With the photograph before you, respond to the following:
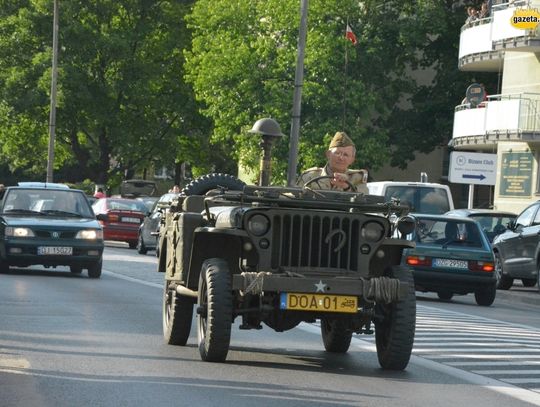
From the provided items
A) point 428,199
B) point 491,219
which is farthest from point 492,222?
point 428,199

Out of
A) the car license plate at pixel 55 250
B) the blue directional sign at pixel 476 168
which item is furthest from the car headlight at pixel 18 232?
the blue directional sign at pixel 476 168


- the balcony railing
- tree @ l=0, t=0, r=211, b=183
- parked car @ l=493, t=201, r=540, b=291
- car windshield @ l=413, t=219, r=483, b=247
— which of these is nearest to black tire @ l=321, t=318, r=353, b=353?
car windshield @ l=413, t=219, r=483, b=247

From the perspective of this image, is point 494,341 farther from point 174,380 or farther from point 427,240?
point 427,240

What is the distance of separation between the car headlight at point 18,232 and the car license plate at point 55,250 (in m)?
0.30

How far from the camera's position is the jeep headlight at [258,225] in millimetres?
12586

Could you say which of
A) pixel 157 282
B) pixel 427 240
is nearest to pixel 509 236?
pixel 427 240

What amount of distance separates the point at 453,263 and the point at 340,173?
43.2 feet

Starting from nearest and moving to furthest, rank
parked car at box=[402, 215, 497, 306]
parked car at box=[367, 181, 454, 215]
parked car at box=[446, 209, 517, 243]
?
1. parked car at box=[402, 215, 497, 306]
2. parked car at box=[367, 181, 454, 215]
3. parked car at box=[446, 209, 517, 243]

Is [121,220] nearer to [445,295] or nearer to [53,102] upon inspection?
[445,295]

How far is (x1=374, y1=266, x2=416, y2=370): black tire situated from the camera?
12.6 m

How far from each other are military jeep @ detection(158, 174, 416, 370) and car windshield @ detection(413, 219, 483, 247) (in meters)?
13.8

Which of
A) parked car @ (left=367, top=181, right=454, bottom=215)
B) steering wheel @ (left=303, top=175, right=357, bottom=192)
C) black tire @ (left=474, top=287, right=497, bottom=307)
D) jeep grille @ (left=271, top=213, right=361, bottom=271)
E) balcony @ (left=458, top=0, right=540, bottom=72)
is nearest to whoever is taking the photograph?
jeep grille @ (left=271, top=213, right=361, bottom=271)

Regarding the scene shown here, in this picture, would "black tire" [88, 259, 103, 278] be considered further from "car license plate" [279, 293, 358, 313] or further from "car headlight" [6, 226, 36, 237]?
"car license plate" [279, 293, 358, 313]

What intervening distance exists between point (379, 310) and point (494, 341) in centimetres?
431
